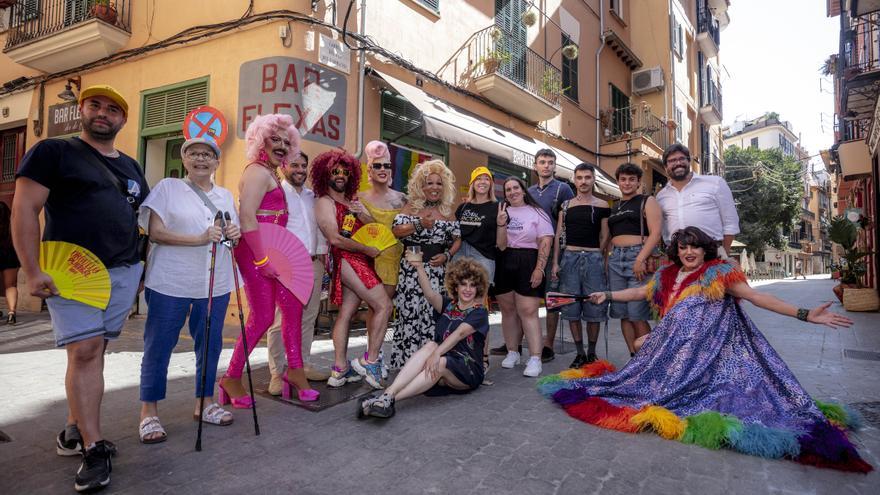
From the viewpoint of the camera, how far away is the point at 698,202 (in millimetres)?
3979

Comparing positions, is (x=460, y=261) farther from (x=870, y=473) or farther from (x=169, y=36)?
(x=169, y=36)

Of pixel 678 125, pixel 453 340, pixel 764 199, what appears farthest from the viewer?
pixel 764 199

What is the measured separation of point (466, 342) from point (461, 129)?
442cm

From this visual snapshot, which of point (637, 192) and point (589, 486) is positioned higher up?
point (637, 192)

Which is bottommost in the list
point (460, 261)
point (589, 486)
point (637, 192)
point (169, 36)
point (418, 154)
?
point (589, 486)

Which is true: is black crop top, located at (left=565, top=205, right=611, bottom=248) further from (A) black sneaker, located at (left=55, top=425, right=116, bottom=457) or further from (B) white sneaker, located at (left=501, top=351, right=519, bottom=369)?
(A) black sneaker, located at (left=55, top=425, right=116, bottom=457)

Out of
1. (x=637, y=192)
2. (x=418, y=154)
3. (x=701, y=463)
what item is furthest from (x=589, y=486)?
(x=418, y=154)

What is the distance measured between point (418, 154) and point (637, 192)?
190 inches

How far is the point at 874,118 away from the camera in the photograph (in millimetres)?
11914

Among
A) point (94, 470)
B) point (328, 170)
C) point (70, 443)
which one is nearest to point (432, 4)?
point (328, 170)

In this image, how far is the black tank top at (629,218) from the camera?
425 cm

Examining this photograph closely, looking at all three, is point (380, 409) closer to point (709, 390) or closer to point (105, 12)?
point (709, 390)

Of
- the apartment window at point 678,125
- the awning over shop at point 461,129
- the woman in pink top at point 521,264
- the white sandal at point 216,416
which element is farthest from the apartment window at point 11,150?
the apartment window at point 678,125

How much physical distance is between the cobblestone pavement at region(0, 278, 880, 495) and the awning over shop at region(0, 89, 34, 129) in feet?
27.5
